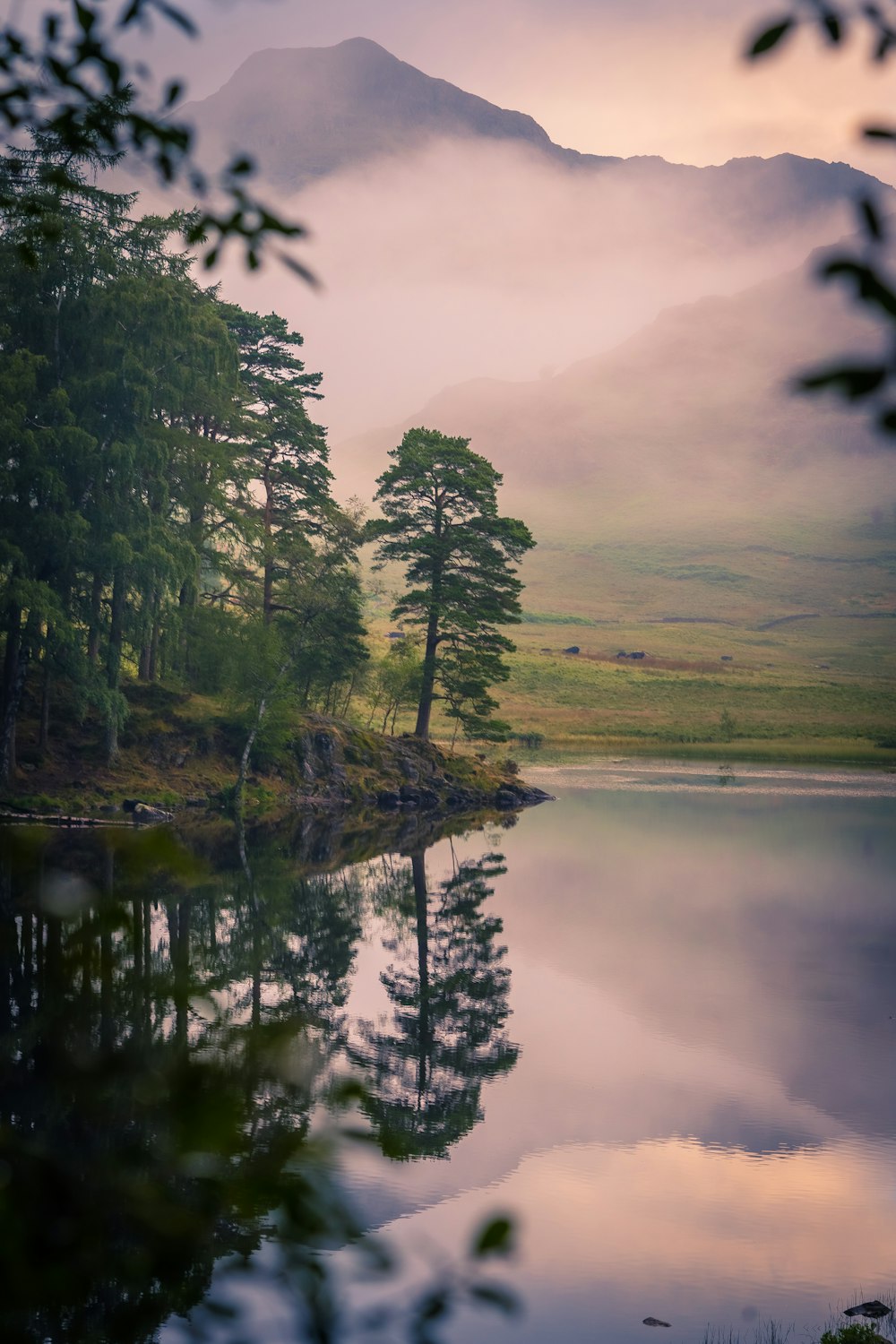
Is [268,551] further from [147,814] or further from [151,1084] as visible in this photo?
[151,1084]

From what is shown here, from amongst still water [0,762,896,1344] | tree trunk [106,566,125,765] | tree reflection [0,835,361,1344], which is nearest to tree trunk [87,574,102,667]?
tree trunk [106,566,125,765]

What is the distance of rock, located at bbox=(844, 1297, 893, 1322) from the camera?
9398mm

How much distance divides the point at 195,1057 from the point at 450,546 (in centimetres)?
3974

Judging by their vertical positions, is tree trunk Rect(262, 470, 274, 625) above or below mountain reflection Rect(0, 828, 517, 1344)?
above

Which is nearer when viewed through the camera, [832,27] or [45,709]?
[832,27]

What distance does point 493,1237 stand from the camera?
202 cm

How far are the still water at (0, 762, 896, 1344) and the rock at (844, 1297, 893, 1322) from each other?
0.52 ft

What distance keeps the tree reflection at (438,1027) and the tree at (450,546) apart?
2192 centimetres

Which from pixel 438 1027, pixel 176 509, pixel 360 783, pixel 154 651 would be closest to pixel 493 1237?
pixel 438 1027

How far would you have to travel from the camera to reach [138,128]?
3.24 metres

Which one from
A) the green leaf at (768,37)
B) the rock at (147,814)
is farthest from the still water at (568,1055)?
the rock at (147,814)

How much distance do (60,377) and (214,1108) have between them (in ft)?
116

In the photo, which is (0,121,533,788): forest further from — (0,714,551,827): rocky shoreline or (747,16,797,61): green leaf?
(747,16,797,61): green leaf

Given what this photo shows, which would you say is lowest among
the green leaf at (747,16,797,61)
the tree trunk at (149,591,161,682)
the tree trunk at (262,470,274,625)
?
the green leaf at (747,16,797,61)
